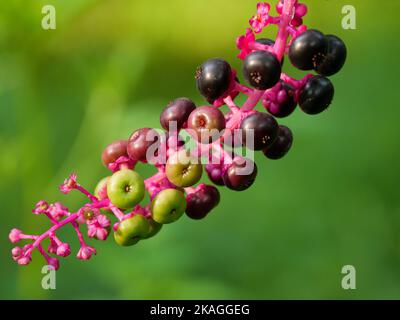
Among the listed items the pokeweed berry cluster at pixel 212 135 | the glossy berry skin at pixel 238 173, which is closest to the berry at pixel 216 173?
the pokeweed berry cluster at pixel 212 135

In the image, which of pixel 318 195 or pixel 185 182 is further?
pixel 318 195

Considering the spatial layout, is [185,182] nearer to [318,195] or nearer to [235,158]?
[235,158]

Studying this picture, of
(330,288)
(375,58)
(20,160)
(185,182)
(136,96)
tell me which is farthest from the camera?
(375,58)

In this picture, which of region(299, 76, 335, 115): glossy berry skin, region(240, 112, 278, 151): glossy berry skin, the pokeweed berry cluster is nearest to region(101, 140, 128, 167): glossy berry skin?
the pokeweed berry cluster

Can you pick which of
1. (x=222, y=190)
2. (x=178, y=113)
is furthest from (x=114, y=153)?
(x=222, y=190)

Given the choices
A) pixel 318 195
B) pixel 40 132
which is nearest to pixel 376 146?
pixel 318 195

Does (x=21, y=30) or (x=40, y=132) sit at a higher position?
(x=21, y=30)

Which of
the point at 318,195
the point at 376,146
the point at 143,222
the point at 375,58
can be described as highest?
the point at 375,58

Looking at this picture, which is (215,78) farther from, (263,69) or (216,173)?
(216,173)
